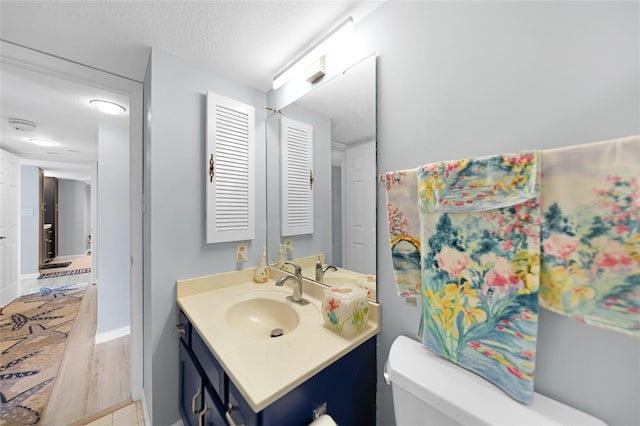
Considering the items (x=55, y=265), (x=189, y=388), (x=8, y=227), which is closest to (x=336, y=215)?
(x=189, y=388)

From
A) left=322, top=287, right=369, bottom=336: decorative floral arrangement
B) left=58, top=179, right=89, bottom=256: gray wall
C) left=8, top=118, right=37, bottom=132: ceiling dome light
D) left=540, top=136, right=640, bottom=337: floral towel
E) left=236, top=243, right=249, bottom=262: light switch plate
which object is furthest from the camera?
left=58, top=179, right=89, bottom=256: gray wall

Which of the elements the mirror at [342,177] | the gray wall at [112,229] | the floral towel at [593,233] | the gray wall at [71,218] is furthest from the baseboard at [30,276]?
the floral towel at [593,233]

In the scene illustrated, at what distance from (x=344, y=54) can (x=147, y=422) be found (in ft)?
7.87

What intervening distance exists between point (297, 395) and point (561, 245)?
2.80 ft

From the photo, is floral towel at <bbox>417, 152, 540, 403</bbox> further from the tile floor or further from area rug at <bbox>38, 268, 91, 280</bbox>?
area rug at <bbox>38, 268, 91, 280</bbox>

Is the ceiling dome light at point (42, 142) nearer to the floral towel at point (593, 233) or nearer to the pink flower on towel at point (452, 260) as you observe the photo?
the pink flower on towel at point (452, 260)

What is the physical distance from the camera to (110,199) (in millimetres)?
2445

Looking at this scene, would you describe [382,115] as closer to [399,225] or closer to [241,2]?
[399,225]

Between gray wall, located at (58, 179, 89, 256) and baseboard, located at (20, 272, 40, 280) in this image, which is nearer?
baseboard, located at (20, 272, 40, 280)

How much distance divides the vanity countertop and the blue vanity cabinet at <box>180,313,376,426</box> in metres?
0.06

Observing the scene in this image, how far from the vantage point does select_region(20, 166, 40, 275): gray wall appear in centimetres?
396

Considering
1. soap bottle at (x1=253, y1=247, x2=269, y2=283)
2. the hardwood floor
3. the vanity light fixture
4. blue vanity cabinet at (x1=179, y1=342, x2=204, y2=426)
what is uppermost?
the vanity light fixture

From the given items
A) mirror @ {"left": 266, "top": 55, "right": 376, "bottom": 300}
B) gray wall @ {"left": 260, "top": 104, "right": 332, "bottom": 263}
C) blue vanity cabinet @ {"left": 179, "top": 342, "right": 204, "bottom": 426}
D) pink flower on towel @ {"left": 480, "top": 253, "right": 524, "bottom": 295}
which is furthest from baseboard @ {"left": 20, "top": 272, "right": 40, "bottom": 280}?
pink flower on towel @ {"left": 480, "top": 253, "right": 524, "bottom": 295}

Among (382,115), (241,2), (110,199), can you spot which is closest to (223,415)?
(382,115)
